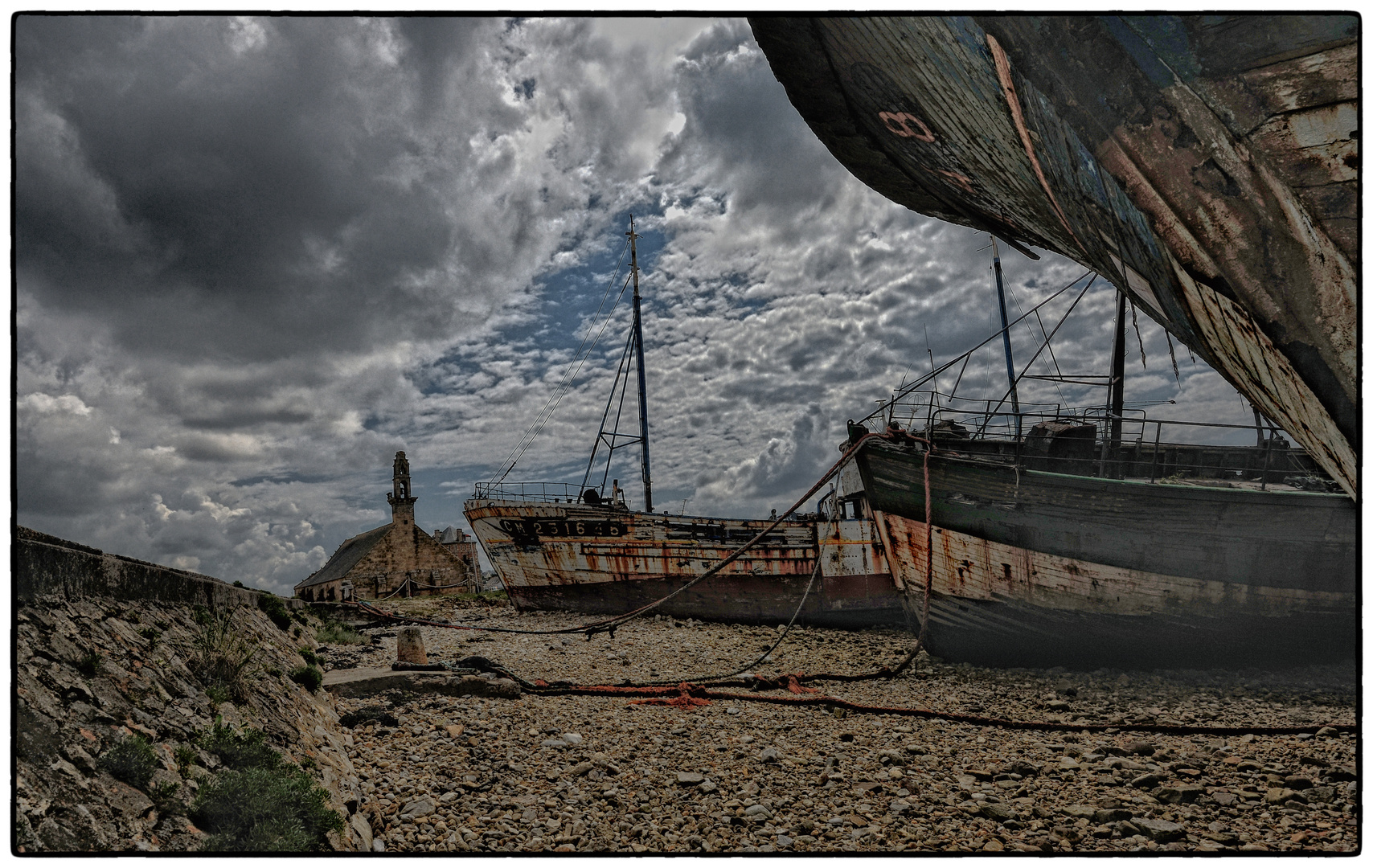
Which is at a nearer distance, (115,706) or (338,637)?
(115,706)

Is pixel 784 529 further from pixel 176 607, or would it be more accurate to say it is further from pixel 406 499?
pixel 406 499

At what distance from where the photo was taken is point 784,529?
46.2ft

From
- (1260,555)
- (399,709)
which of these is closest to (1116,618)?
(1260,555)

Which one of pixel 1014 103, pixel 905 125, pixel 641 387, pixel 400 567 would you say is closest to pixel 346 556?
pixel 400 567

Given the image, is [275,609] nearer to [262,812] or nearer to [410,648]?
[410,648]

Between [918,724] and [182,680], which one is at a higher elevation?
[182,680]

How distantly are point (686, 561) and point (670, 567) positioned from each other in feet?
1.36

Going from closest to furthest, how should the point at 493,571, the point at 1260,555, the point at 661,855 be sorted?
1. the point at 661,855
2. the point at 1260,555
3. the point at 493,571

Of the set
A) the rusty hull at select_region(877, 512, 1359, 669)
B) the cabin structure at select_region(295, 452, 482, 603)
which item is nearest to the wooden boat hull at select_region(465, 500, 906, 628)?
the rusty hull at select_region(877, 512, 1359, 669)

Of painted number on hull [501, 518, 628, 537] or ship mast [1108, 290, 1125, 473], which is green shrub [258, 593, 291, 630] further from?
ship mast [1108, 290, 1125, 473]

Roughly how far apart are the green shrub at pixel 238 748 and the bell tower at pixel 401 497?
26288mm

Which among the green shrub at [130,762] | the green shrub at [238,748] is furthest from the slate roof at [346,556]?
the green shrub at [130,762]

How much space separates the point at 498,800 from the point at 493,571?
1341cm

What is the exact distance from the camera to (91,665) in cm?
302
